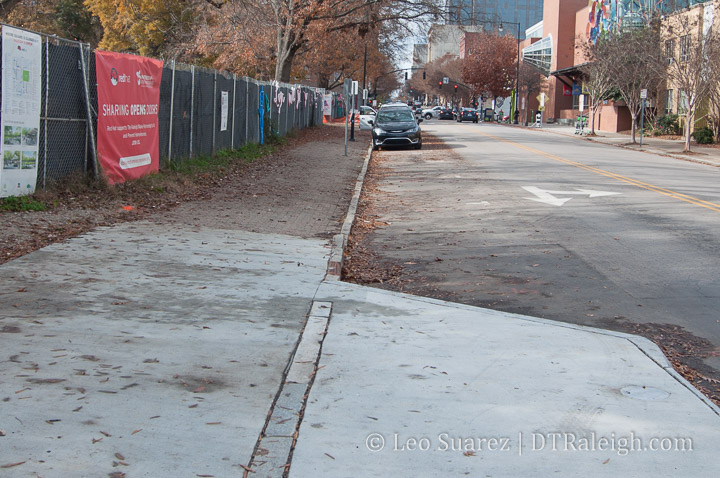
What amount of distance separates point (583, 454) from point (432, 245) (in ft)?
23.0

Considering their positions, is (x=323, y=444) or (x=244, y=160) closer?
(x=323, y=444)

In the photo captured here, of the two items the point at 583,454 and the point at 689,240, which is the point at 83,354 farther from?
the point at 689,240

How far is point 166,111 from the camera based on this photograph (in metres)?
16.0

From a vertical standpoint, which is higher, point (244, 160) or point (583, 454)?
point (244, 160)

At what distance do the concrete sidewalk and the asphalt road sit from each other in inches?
37.8

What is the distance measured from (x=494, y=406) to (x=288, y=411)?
126cm

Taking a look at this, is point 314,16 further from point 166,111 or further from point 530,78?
point 530,78

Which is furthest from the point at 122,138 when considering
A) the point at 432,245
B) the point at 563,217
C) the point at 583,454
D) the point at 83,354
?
the point at 583,454

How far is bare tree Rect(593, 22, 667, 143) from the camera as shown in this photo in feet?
121

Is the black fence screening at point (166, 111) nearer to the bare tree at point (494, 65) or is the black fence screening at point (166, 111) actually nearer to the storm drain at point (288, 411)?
the storm drain at point (288, 411)

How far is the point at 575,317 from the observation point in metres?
7.24

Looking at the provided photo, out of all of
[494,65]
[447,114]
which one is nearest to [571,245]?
[447,114]

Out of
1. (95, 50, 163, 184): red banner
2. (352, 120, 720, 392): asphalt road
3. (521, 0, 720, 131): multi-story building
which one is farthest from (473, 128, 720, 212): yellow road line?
(521, 0, 720, 131): multi-story building

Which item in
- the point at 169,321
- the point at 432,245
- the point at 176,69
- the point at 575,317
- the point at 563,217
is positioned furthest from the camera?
the point at 176,69
